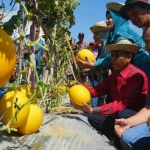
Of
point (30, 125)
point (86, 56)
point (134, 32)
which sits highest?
point (134, 32)

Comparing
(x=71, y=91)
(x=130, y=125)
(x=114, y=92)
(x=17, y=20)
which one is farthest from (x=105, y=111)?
(x=17, y=20)

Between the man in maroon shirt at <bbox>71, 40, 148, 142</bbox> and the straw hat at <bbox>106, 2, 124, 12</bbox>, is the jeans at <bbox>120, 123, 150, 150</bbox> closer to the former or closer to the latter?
the man in maroon shirt at <bbox>71, 40, 148, 142</bbox>

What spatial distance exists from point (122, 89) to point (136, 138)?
2.51 feet

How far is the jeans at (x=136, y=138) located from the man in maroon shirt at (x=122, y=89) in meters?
0.45

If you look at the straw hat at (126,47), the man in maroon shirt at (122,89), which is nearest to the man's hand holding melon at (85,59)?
the man in maroon shirt at (122,89)

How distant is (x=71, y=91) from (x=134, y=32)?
37.2 inches

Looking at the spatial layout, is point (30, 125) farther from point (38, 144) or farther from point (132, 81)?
point (132, 81)

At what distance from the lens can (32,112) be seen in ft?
6.70

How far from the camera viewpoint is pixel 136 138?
2.14 m

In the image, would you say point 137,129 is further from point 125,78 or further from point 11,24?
point 11,24

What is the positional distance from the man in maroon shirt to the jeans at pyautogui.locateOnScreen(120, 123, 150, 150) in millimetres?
453

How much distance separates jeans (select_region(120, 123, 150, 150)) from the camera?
2.12 m

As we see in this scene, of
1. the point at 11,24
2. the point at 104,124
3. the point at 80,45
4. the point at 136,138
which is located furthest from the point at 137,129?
the point at 80,45

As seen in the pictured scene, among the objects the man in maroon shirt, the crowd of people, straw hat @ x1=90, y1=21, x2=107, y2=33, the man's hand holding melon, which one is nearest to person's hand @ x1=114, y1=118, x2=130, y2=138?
the crowd of people
